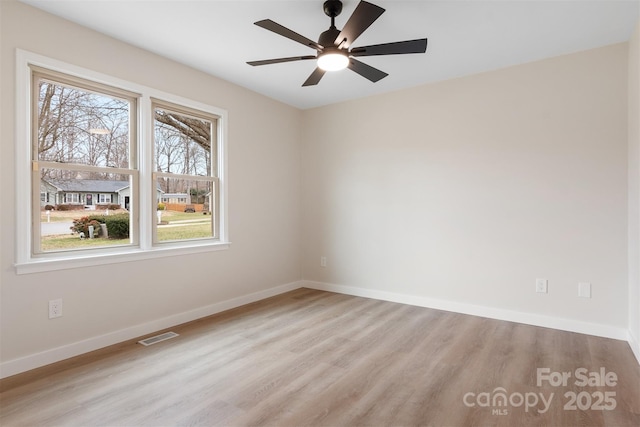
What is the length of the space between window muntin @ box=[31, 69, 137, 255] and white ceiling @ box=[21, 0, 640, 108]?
553 millimetres

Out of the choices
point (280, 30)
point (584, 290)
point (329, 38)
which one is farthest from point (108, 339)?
point (584, 290)

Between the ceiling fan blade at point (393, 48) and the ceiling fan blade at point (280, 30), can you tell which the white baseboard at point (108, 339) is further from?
the ceiling fan blade at point (393, 48)

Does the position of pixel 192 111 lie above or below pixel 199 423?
above

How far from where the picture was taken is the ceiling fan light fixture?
2.39 meters

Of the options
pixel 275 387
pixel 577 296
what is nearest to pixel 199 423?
pixel 275 387

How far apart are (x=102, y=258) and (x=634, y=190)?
14.5 ft

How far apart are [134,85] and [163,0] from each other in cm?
95

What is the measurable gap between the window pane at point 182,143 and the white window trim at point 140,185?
14cm

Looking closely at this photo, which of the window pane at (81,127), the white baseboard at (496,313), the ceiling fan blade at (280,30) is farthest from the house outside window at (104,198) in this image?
the white baseboard at (496,313)

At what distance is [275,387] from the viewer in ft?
7.29

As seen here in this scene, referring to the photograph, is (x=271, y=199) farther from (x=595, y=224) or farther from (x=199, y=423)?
(x=595, y=224)

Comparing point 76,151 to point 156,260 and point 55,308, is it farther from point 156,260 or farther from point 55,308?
point 55,308

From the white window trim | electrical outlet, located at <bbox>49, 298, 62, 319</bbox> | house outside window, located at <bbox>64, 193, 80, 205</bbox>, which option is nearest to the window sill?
the white window trim

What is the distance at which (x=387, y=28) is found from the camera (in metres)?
2.77
